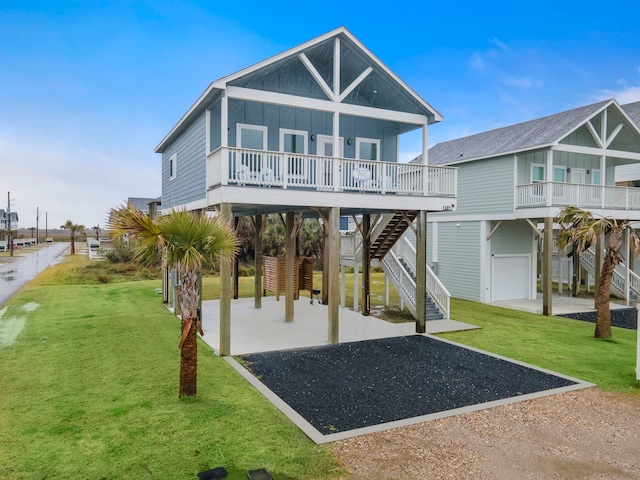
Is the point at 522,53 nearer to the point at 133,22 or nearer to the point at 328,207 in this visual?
the point at 133,22

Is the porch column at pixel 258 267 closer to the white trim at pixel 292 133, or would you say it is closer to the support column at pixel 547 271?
the white trim at pixel 292 133

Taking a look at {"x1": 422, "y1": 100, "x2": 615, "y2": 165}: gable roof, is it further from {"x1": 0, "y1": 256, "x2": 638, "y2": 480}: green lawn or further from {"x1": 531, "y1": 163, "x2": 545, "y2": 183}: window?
{"x1": 0, "y1": 256, "x2": 638, "y2": 480}: green lawn

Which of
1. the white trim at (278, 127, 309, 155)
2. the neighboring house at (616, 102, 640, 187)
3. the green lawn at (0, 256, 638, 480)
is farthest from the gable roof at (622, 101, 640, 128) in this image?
the white trim at (278, 127, 309, 155)

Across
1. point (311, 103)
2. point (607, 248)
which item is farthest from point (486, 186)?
point (311, 103)

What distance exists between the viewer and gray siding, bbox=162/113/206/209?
1274 cm

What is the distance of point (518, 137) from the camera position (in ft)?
65.6

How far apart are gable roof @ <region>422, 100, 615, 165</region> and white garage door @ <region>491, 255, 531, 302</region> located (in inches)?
203

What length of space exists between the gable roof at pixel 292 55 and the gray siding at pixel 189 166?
0.36 meters

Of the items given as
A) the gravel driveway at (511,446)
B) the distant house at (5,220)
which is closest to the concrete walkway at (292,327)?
the gravel driveway at (511,446)

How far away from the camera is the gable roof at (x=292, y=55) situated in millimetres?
10594

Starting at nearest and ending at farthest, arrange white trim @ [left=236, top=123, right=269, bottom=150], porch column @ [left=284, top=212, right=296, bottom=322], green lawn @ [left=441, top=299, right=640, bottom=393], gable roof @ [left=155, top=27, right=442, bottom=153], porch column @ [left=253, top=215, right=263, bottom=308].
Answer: green lawn @ [left=441, top=299, right=640, bottom=393] < gable roof @ [left=155, top=27, right=442, bottom=153] < white trim @ [left=236, top=123, right=269, bottom=150] < porch column @ [left=284, top=212, right=296, bottom=322] < porch column @ [left=253, top=215, right=263, bottom=308]

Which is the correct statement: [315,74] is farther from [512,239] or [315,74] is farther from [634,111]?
[634,111]

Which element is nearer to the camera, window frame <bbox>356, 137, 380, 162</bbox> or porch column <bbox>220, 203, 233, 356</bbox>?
porch column <bbox>220, 203, 233, 356</bbox>

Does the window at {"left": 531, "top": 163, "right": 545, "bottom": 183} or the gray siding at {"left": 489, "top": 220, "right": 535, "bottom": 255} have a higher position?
the window at {"left": 531, "top": 163, "right": 545, "bottom": 183}
